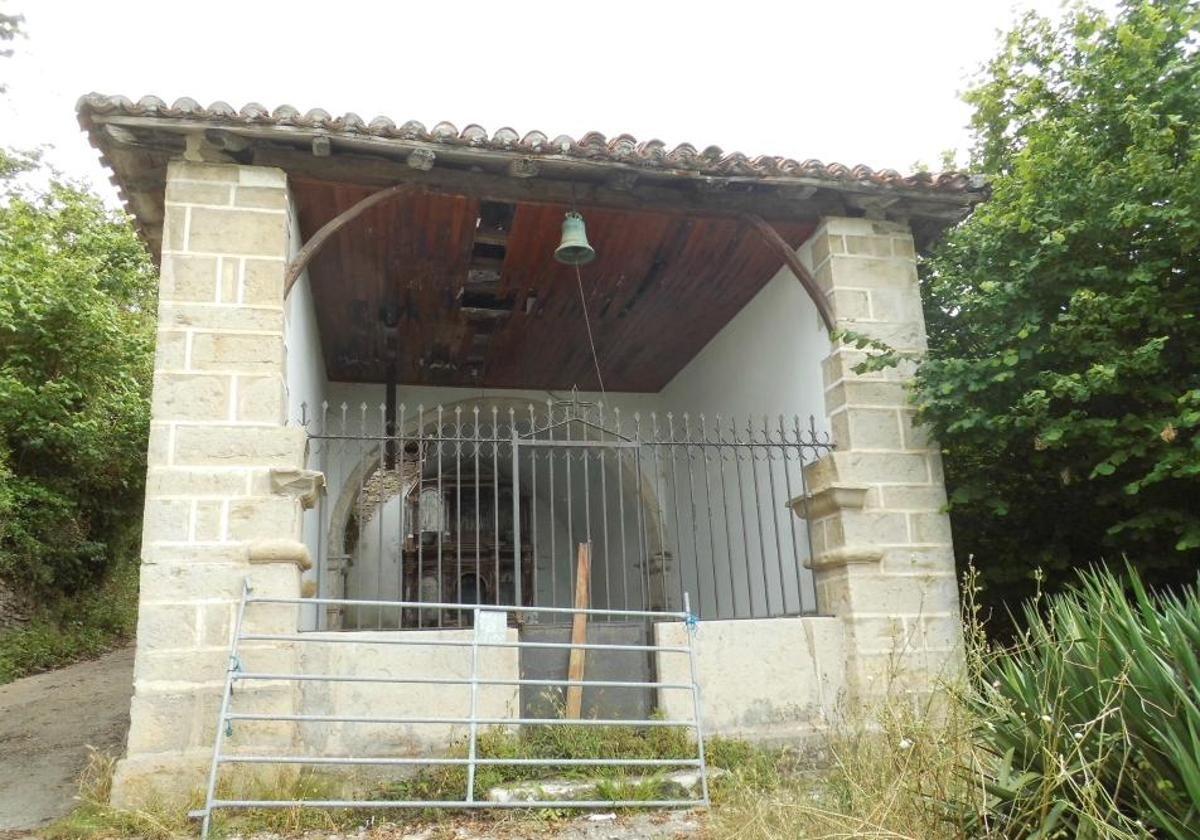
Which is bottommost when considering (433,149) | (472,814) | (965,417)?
(472,814)

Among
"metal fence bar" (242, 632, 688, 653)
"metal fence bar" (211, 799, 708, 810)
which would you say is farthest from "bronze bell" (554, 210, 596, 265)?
"metal fence bar" (211, 799, 708, 810)

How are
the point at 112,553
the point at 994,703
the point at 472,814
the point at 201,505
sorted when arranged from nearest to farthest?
the point at 994,703
the point at 472,814
the point at 201,505
the point at 112,553

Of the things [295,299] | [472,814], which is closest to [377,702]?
[472,814]

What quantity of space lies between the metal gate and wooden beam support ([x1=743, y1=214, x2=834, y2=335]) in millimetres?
690

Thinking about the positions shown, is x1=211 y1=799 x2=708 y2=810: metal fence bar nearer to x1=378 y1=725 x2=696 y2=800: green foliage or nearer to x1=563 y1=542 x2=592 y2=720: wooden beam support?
x1=378 y1=725 x2=696 y2=800: green foliage

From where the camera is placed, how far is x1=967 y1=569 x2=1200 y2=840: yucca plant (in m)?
2.40

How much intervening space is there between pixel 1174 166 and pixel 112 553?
11.9 metres

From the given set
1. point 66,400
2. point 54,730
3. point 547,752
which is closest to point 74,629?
point 66,400

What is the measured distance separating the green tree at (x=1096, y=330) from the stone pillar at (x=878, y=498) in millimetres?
284

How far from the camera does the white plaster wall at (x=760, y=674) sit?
16.9 feet

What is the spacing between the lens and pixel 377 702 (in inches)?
188

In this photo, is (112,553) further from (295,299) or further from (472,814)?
(472,814)

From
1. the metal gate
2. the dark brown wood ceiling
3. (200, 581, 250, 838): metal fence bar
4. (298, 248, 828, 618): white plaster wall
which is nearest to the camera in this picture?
(200, 581, 250, 838): metal fence bar

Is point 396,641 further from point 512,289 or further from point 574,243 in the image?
point 512,289
